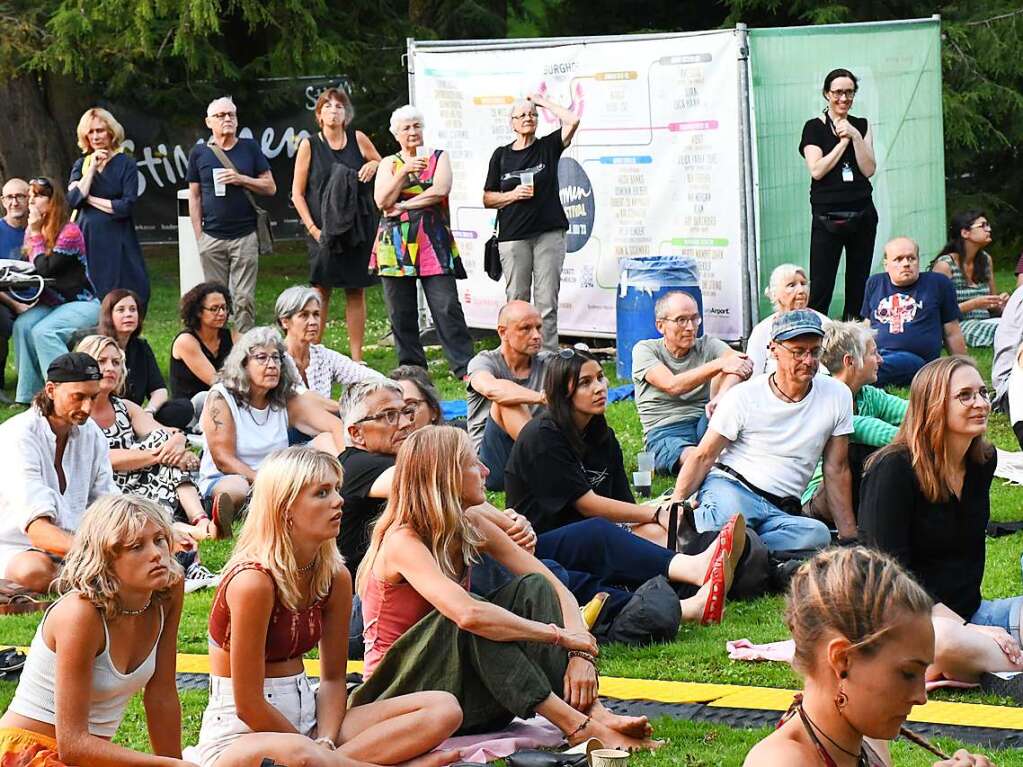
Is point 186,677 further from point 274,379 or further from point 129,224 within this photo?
point 129,224

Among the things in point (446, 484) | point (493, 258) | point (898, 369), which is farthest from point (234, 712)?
point (493, 258)

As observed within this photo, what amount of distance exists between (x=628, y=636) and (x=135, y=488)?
11.1ft

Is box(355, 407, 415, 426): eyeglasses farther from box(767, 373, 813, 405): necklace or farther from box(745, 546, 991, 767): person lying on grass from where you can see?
box(745, 546, 991, 767): person lying on grass

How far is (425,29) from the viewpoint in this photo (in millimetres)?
20203

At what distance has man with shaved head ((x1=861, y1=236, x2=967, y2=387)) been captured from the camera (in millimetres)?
10709

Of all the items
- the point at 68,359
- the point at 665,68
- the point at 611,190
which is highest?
the point at 665,68

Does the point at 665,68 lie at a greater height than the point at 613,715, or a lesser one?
greater

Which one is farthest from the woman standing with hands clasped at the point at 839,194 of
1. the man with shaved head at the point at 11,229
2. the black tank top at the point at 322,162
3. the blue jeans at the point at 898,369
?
the man with shaved head at the point at 11,229

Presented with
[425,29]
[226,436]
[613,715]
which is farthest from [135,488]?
[425,29]

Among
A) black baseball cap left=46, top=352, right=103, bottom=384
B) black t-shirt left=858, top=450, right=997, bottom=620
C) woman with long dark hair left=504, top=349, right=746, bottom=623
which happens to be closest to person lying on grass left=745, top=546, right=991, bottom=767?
black t-shirt left=858, top=450, right=997, bottom=620

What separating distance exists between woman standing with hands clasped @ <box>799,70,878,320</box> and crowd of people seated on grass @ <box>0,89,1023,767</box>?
0.03 meters

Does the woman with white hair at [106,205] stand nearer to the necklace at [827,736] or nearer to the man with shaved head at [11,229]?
the man with shaved head at [11,229]

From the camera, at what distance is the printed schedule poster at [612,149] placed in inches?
483

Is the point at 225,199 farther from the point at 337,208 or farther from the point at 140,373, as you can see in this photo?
the point at 140,373
